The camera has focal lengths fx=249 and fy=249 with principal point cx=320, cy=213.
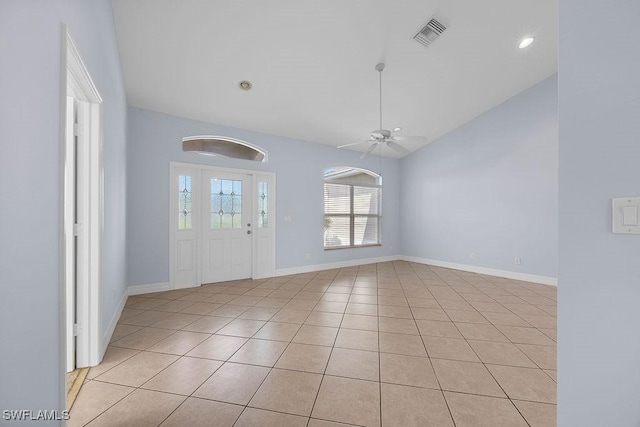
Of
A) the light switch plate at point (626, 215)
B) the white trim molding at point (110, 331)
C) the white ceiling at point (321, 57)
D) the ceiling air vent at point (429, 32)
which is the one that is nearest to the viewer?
the light switch plate at point (626, 215)

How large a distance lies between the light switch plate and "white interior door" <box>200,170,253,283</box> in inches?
183

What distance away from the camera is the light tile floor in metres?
1.54

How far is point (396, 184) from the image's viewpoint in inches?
279

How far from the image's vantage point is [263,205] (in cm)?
502

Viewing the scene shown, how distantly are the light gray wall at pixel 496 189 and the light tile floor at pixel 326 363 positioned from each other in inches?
51.2

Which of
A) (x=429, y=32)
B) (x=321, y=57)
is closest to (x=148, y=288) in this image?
(x=321, y=57)

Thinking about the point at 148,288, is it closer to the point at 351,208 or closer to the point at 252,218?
the point at 252,218

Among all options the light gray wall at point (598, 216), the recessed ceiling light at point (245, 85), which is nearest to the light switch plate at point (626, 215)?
the light gray wall at point (598, 216)

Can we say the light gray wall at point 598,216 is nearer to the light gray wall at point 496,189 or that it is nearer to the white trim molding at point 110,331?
the white trim molding at point 110,331

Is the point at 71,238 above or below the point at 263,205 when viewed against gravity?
below

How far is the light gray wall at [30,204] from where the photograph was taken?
87cm

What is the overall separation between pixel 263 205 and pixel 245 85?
2198mm

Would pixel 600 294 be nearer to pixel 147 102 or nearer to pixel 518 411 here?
pixel 518 411

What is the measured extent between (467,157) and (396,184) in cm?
195
